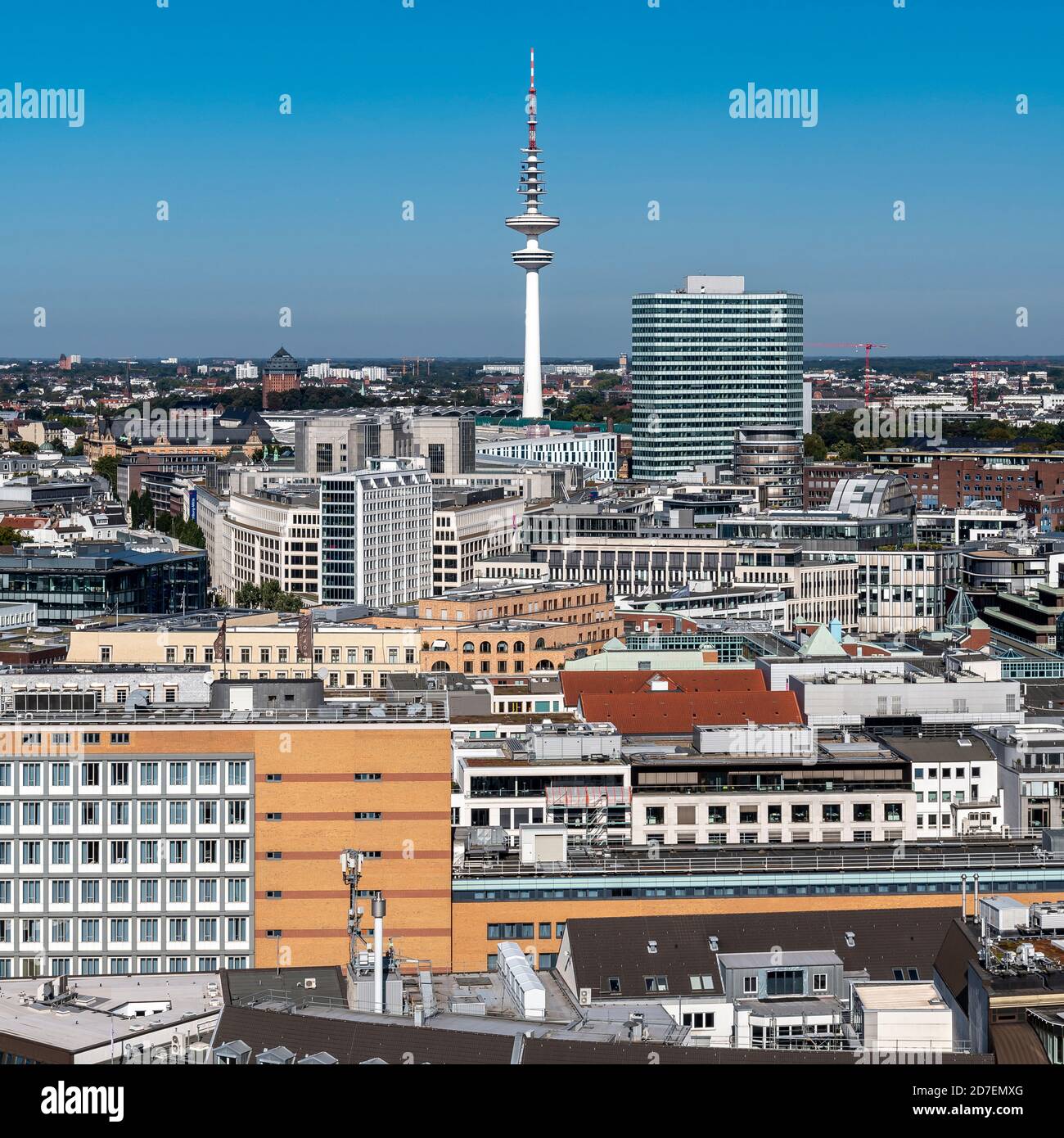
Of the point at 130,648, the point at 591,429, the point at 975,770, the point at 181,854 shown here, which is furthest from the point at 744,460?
the point at 181,854

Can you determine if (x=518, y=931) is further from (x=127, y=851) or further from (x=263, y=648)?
(x=263, y=648)

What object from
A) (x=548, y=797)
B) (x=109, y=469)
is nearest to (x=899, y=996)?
(x=548, y=797)

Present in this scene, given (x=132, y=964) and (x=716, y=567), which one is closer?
(x=132, y=964)

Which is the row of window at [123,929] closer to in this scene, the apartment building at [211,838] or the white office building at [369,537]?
the apartment building at [211,838]

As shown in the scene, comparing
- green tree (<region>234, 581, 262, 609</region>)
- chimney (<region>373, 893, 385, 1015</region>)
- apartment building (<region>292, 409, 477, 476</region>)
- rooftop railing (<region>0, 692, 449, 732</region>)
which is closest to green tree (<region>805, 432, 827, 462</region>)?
apartment building (<region>292, 409, 477, 476</region>)

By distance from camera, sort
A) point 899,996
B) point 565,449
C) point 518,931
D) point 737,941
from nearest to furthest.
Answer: point 899,996 → point 737,941 → point 518,931 → point 565,449
